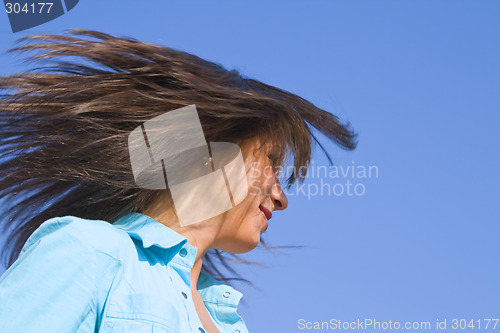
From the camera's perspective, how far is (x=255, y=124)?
306 centimetres

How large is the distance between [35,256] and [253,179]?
111cm

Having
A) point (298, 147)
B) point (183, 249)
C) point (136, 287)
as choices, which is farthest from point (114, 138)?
point (298, 147)

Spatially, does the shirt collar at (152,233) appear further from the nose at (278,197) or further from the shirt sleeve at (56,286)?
the nose at (278,197)

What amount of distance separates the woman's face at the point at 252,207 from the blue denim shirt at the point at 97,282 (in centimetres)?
38

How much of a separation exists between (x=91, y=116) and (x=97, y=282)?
0.74 meters

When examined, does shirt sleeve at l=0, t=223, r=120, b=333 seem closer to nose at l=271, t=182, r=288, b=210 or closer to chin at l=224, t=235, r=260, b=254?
chin at l=224, t=235, r=260, b=254

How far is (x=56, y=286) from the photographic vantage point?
2.07 metres

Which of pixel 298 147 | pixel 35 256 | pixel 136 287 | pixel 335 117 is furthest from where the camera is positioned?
pixel 335 117

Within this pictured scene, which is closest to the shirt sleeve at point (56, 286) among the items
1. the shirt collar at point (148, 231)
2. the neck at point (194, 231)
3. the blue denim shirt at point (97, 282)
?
the blue denim shirt at point (97, 282)

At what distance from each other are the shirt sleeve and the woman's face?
808mm

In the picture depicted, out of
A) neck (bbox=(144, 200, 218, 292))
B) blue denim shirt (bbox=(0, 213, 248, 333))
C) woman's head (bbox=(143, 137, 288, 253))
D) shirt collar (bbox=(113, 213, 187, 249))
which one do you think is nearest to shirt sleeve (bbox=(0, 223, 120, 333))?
blue denim shirt (bbox=(0, 213, 248, 333))

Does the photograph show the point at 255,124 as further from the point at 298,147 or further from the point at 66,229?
the point at 66,229

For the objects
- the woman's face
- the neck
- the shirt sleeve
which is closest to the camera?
the shirt sleeve

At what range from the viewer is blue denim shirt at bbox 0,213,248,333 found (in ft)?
6.65
